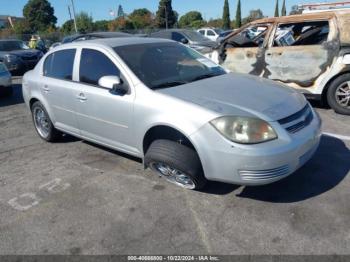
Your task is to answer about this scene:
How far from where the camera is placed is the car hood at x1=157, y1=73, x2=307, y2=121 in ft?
10.3

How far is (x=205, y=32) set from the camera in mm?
28859

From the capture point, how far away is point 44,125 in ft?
18.1

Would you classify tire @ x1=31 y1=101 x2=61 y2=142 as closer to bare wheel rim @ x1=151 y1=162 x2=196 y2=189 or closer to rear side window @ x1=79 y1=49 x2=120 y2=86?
rear side window @ x1=79 y1=49 x2=120 y2=86

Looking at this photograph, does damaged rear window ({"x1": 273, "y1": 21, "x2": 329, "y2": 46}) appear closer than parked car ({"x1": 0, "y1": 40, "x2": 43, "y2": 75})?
Yes

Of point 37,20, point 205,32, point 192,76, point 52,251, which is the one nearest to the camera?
point 52,251

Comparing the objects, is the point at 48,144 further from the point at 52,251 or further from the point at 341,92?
the point at 341,92

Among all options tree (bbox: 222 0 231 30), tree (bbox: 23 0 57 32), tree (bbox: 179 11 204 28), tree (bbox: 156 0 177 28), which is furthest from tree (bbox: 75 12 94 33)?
tree (bbox: 222 0 231 30)

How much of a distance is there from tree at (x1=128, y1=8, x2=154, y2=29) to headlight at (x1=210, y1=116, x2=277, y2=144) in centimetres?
6603

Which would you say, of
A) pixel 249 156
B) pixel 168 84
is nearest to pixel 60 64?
pixel 168 84

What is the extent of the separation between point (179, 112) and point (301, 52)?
3.93 metres

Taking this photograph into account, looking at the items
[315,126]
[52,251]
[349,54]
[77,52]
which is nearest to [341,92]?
[349,54]

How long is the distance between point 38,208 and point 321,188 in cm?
291

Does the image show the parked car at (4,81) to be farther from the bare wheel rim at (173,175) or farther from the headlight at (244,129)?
the headlight at (244,129)

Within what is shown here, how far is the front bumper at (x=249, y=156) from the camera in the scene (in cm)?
297
